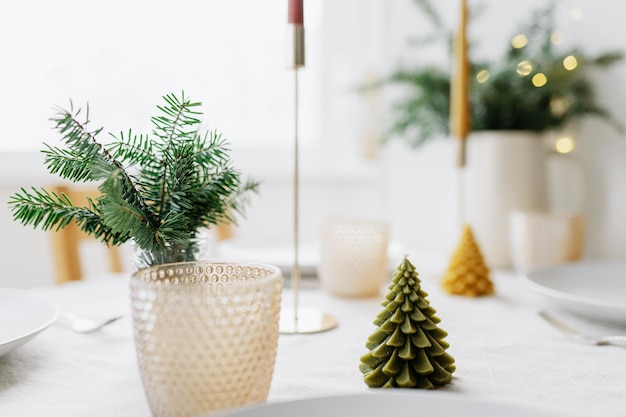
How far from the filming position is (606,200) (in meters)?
1.19

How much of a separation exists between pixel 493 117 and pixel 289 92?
1051mm

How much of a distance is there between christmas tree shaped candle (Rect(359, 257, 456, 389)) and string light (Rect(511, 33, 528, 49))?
2.47 feet

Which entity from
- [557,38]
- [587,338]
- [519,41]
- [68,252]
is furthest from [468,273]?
[68,252]

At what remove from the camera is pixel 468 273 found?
34.9 inches

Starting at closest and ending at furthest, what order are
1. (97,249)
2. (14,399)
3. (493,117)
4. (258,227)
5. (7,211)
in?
(14,399), (493,117), (7,211), (97,249), (258,227)

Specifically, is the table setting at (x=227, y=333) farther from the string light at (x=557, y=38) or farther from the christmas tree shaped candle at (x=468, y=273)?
the string light at (x=557, y=38)

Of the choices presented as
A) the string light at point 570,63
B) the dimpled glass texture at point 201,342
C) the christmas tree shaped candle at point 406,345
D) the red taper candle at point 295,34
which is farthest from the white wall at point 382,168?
the dimpled glass texture at point 201,342

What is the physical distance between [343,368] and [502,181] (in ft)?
2.16

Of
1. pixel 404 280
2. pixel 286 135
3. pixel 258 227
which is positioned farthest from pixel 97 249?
pixel 404 280

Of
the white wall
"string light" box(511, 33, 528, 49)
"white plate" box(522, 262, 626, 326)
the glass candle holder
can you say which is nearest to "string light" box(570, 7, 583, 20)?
the white wall

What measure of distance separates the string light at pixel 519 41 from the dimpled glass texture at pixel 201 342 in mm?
872

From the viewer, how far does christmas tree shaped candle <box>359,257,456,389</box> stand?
496mm

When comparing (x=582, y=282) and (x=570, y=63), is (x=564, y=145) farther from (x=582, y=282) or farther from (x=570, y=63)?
(x=582, y=282)

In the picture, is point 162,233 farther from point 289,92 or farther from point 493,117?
point 289,92
